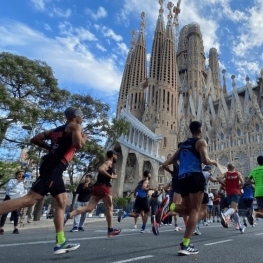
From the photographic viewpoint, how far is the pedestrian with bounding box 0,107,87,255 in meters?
2.96

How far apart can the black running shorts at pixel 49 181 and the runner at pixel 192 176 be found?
5.40ft

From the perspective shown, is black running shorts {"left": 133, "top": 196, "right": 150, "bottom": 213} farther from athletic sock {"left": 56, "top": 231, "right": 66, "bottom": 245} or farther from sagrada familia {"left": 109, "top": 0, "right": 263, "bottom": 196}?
sagrada familia {"left": 109, "top": 0, "right": 263, "bottom": 196}

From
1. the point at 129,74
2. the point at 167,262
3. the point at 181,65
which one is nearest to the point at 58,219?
the point at 167,262

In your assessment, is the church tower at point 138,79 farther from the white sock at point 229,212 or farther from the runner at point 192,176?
the runner at point 192,176

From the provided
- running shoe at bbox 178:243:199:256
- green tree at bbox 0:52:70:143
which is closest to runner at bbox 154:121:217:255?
running shoe at bbox 178:243:199:256

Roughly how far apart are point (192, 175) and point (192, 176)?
1cm

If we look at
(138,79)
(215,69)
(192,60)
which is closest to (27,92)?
(138,79)

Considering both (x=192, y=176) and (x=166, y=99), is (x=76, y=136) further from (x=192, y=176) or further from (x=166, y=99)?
(x=166, y=99)

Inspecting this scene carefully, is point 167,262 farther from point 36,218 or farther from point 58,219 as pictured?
point 36,218

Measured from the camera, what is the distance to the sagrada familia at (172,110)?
138 ft

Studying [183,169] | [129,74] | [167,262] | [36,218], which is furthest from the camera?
[129,74]

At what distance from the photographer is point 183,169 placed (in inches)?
144

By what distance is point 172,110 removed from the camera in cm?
5038

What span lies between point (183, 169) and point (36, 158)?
8959 millimetres
